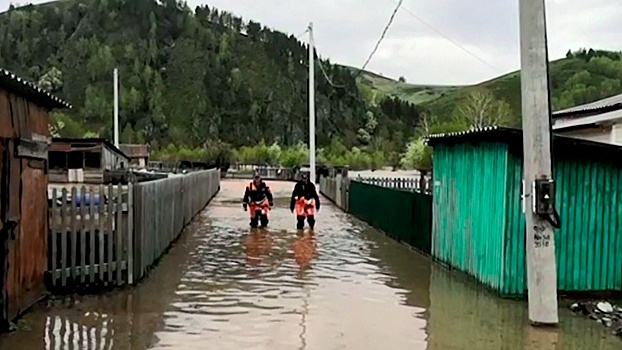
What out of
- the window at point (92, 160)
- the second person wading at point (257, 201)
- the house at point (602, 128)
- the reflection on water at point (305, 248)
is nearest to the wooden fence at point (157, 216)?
the second person wading at point (257, 201)

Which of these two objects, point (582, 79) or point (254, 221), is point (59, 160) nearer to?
point (254, 221)

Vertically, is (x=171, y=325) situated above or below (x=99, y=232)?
below

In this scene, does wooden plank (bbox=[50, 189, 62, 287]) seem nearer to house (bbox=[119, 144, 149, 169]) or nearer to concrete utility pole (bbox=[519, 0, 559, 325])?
concrete utility pole (bbox=[519, 0, 559, 325])

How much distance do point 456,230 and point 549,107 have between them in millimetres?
4196

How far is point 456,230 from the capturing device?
44.3 feet

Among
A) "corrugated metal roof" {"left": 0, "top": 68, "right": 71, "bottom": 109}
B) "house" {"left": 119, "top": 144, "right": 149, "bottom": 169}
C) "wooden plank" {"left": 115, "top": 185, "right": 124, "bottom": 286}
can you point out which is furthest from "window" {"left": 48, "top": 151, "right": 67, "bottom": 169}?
"wooden plank" {"left": 115, "top": 185, "right": 124, "bottom": 286}

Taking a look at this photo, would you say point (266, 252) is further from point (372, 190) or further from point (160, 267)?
point (372, 190)

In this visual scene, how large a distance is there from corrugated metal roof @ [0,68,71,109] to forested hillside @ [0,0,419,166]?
98.9m

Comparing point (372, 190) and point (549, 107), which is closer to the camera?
point (549, 107)

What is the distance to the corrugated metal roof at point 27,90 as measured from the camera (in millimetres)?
8492

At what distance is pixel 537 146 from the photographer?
31.3ft

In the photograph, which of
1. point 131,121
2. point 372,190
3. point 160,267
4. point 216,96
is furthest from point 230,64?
point 160,267

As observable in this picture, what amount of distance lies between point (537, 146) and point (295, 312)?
11.2 ft

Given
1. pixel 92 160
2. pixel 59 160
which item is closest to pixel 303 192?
pixel 92 160
